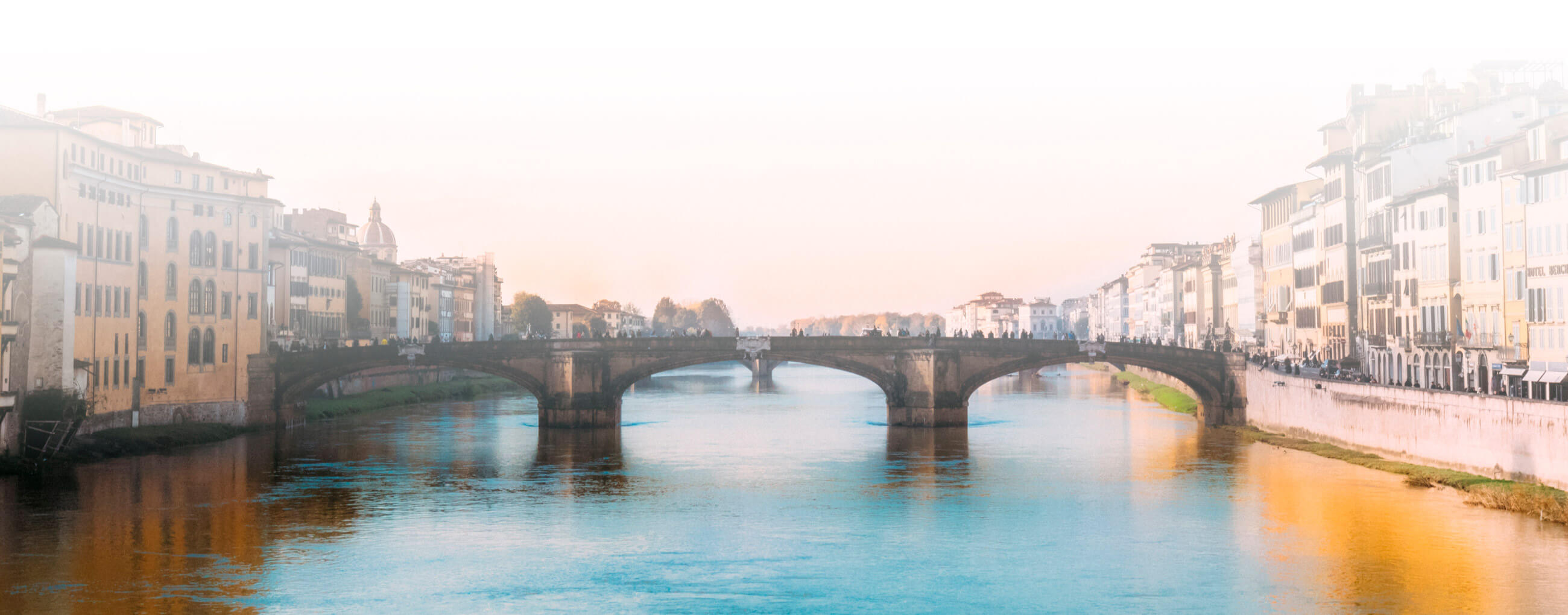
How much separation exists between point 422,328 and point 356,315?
15.3 metres

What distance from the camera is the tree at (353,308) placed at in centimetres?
9169

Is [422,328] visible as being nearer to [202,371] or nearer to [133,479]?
[202,371]

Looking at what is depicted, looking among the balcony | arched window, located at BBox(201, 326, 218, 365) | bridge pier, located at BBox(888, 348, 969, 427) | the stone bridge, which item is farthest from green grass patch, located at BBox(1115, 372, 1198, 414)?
arched window, located at BBox(201, 326, 218, 365)

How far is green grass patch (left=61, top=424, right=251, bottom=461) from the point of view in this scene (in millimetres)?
47031

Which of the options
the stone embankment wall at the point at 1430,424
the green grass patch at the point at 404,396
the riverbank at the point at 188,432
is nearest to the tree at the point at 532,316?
the green grass patch at the point at 404,396

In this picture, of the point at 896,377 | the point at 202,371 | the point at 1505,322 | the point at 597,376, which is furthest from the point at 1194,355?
the point at 202,371

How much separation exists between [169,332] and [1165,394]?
165 feet

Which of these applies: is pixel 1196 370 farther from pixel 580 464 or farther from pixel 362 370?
pixel 362 370

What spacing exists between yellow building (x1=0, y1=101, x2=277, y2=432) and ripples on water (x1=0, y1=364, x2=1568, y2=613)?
147 inches

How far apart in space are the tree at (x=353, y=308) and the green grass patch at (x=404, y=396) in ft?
20.3

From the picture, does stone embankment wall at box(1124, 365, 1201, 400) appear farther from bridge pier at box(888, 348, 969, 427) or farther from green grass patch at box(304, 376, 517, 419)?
green grass patch at box(304, 376, 517, 419)

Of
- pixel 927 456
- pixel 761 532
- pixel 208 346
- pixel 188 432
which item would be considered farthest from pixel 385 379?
pixel 761 532

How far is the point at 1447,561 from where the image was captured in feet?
95.2

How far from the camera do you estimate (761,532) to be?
3456 cm
